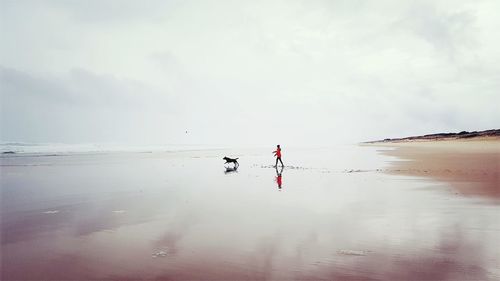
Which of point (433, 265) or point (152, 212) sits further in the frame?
point (152, 212)

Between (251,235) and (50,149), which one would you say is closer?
(251,235)

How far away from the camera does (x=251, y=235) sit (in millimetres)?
7605

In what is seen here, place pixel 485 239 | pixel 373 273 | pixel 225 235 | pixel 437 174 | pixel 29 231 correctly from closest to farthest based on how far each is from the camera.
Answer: pixel 373 273 < pixel 485 239 < pixel 225 235 < pixel 29 231 < pixel 437 174

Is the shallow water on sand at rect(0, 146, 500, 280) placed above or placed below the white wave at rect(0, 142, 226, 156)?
below

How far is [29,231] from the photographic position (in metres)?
8.24

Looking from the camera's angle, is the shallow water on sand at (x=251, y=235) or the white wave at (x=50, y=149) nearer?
the shallow water on sand at (x=251, y=235)

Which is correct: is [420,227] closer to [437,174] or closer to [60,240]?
[60,240]

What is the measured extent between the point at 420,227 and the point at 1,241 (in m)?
8.90

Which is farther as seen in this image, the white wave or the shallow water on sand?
the white wave

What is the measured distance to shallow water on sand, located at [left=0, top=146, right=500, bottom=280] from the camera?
5.67 m

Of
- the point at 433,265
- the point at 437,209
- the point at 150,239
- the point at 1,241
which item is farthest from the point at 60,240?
the point at 437,209

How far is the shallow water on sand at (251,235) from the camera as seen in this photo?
18.6 ft

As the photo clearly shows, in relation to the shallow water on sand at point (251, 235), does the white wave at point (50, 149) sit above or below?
above

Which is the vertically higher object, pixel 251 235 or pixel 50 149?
pixel 50 149
